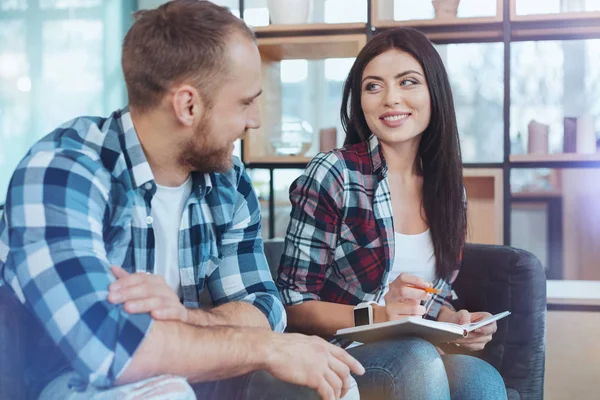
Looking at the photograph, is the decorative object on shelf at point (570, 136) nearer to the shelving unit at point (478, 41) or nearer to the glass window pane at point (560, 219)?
the shelving unit at point (478, 41)

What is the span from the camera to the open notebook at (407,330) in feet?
4.07

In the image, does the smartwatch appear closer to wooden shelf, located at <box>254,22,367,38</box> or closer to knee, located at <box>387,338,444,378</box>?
knee, located at <box>387,338,444,378</box>

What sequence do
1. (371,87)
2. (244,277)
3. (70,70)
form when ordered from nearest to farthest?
(244,277) → (371,87) → (70,70)

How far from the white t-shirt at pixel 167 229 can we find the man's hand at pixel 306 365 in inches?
10.8

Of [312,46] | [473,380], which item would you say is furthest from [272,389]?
[312,46]

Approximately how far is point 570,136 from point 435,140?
1.08 metres

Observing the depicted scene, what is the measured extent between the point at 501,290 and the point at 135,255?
94 cm

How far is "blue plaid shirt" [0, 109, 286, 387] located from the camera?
98 cm

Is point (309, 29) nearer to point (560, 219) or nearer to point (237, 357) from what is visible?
point (237, 357)

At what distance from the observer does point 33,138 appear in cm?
262

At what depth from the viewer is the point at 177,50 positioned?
1.18 meters

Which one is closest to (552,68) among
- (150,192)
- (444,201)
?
(444,201)

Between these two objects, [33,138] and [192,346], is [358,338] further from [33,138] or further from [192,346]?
[33,138]

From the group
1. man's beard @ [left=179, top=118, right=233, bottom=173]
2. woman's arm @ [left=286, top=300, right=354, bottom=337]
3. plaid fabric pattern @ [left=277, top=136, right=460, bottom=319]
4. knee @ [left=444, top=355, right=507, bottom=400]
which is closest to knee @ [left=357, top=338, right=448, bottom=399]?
knee @ [left=444, top=355, right=507, bottom=400]
